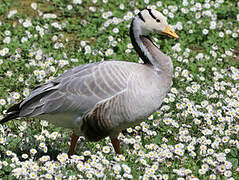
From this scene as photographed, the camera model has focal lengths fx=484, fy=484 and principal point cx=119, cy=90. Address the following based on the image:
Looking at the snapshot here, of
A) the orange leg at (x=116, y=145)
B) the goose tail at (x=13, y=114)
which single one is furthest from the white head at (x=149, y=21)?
the goose tail at (x=13, y=114)

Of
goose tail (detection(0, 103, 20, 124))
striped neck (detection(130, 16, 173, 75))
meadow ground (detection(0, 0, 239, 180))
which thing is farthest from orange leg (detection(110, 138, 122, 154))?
goose tail (detection(0, 103, 20, 124))

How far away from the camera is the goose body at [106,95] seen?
5383 millimetres

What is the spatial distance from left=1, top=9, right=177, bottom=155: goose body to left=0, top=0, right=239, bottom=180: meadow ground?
0.39m

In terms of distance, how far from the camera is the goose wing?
17.8 ft

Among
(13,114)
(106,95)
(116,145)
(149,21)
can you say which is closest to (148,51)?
(149,21)

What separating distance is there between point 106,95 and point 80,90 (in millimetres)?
324

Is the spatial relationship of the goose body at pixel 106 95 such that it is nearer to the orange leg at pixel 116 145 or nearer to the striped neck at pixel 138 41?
the striped neck at pixel 138 41

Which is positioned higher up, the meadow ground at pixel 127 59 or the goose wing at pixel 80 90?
the goose wing at pixel 80 90

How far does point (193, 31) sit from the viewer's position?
9.08 metres

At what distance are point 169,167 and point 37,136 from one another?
5.63ft

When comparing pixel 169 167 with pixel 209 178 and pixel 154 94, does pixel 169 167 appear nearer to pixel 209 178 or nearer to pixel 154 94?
pixel 209 178

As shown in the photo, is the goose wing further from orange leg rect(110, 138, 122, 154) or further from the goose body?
orange leg rect(110, 138, 122, 154)

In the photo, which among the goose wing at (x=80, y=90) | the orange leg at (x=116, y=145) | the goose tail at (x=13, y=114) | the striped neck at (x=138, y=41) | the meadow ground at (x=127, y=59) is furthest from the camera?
the orange leg at (x=116, y=145)

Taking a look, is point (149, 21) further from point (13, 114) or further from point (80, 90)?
point (13, 114)
